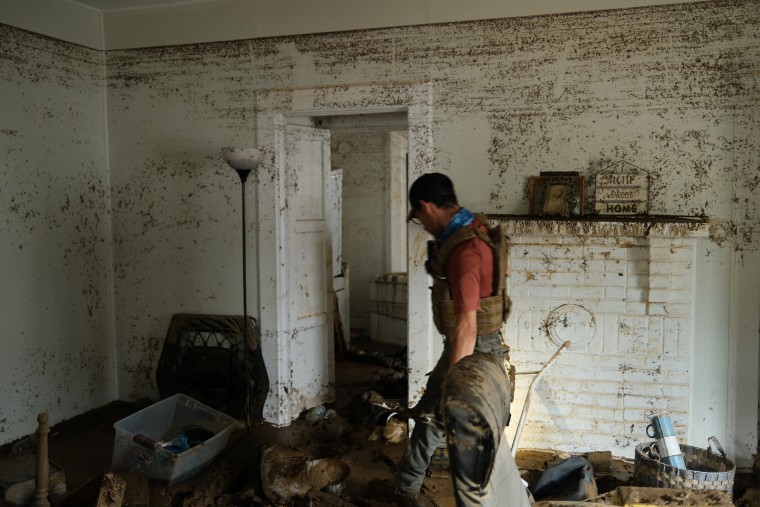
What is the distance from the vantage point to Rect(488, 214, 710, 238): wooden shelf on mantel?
380 cm

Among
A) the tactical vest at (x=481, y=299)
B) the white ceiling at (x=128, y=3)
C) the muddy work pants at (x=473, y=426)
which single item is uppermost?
the white ceiling at (x=128, y=3)

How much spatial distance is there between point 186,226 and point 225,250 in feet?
1.37

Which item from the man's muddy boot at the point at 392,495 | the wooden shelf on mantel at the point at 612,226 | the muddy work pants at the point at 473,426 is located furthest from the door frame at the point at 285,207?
the muddy work pants at the point at 473,426

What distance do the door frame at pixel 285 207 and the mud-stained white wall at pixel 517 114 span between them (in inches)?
3.5

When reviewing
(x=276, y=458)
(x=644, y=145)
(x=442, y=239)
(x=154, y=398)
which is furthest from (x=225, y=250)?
(x=644, y=145)

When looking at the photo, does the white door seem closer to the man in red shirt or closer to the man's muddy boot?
the man's muddy boot

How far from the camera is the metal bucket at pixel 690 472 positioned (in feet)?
11.0

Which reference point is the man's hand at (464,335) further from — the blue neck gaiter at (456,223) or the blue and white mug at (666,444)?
the blue and white mug at (666,444)

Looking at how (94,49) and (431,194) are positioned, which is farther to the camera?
(94,49)

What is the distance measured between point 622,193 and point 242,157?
269 cm

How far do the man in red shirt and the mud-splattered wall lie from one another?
4.57ft

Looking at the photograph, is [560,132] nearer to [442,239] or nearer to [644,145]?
[644,145]

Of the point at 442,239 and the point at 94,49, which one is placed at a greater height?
the point at 94,49

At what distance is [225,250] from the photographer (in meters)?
5.02
